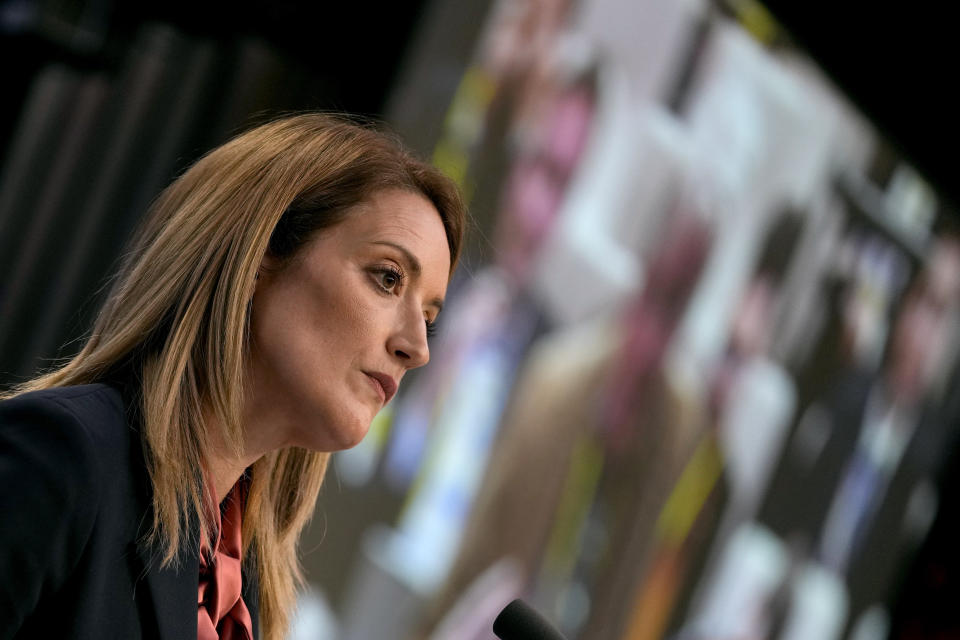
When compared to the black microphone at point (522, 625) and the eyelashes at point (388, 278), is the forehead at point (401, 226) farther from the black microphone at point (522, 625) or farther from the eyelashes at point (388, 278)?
the black microphone at point (522, 625)

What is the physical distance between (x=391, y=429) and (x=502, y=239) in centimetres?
58

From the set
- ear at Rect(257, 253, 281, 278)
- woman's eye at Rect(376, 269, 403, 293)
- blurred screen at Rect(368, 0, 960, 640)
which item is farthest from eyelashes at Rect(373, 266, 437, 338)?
blurred screen at Rect(368, 0, 960, 640)

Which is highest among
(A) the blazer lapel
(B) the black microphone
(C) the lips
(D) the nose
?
(D) the nose

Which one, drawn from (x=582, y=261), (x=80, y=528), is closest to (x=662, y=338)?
(x=582, y=261)

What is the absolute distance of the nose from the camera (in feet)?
3.93

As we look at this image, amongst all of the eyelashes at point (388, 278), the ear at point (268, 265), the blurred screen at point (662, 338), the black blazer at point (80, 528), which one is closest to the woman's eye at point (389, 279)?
the eyelashes at point (388, 278)

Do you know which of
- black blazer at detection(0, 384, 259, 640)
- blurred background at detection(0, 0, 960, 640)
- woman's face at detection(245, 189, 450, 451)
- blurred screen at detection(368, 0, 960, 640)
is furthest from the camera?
blurred screen at detection(368, 0, 960, 640)

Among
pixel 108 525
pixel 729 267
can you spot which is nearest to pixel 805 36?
pixel 729 267

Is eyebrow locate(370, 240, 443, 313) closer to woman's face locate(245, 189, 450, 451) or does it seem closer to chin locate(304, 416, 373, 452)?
woman's face locate(245, 189, 450, 451)

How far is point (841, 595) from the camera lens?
17.3 feet

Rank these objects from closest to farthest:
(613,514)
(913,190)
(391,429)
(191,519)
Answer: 1. (191,519)
2. (391,429)
3. (613,514)
4. (913,190)

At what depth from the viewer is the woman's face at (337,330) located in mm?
1161

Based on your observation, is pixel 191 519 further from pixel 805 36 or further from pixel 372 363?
pixel 805 36

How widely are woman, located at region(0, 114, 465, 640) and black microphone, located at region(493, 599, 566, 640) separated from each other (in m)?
0.25
